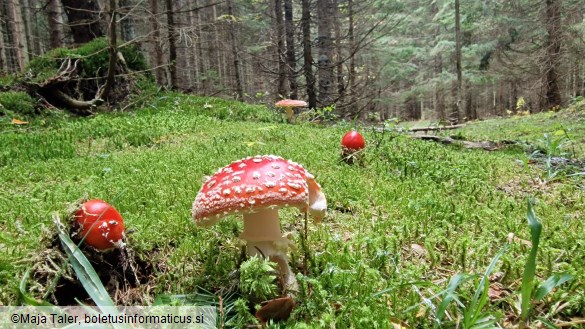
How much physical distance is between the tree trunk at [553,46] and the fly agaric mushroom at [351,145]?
33.4ft

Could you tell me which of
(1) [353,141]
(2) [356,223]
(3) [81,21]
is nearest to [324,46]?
(3) [81,21]

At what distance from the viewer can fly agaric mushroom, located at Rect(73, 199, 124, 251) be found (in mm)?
1790

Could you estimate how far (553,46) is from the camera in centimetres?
1310

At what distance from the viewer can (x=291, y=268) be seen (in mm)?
2090

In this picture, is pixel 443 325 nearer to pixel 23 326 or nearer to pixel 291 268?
pixel 291 268

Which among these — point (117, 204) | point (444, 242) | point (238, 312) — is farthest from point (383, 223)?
point (117, 204)

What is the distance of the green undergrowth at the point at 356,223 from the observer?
177cm

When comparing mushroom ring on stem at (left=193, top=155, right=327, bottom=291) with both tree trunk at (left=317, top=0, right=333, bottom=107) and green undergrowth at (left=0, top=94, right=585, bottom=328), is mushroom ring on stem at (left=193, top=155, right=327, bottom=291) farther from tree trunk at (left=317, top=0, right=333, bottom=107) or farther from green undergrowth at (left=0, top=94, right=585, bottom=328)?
tree trunk at (left=317, top=0, right=333, bottom=107)

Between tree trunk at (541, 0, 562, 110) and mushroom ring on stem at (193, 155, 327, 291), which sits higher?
tree trunk at (541, 0, 562, 110)

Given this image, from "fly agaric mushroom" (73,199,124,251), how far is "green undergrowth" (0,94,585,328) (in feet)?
0.65

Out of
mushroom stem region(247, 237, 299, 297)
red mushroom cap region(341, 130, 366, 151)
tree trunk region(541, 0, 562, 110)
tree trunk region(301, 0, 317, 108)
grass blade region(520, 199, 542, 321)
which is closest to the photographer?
grass blade region(520, 199, 542, 321)

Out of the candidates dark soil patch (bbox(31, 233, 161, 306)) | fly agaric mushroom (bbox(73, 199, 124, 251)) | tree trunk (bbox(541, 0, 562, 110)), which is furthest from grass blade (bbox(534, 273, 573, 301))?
tree trunk (bbox(541, 0, 562, 110))

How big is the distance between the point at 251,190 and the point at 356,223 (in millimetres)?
1327

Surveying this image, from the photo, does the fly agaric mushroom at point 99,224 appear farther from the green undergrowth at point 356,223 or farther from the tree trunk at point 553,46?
the tree trunk at point 553,46
